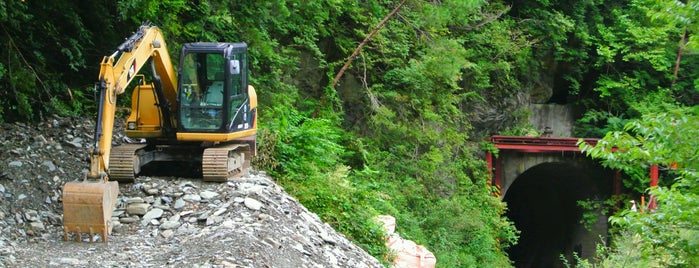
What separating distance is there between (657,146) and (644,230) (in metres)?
1.05

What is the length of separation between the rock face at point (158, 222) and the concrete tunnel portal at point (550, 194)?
14868 millimetres

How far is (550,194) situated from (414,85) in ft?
41.9

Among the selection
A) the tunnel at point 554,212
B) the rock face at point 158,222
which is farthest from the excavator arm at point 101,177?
the tunnel at point 554,212

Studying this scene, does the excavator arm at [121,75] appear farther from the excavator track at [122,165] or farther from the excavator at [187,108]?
the excavator track at [122,165]

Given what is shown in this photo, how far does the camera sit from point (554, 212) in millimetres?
28672

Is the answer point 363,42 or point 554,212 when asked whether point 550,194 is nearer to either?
Result: point 554,212

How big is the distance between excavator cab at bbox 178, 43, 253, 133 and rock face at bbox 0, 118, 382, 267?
719 millimetres

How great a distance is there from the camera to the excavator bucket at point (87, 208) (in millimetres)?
7852

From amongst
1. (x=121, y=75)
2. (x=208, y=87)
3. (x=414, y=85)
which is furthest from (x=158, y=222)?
(x=414, y=85)

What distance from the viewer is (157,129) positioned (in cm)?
1044

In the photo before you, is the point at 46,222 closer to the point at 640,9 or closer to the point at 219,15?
the point at 219,15

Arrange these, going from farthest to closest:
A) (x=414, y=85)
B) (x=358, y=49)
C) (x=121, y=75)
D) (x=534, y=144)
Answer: (x=534, y=144)
(x=414, y=85)
(x=358, y=49)
(x=121, y=75)

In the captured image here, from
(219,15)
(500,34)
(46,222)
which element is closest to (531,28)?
(500,34)

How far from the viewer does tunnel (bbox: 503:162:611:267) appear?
25.5 meters
